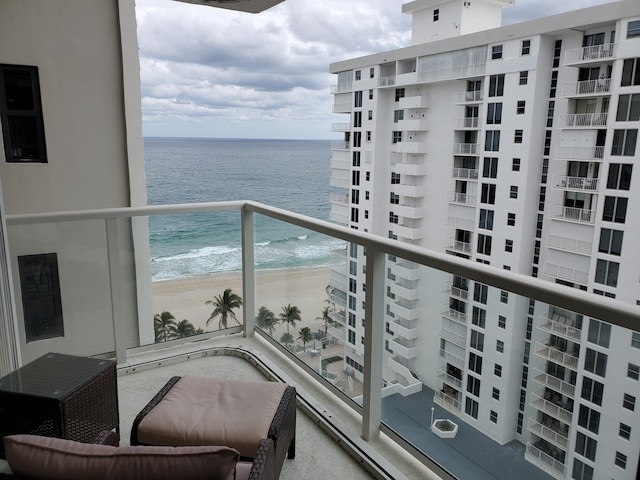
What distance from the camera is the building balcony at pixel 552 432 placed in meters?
1.57

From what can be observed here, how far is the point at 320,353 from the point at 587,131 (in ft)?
39.5

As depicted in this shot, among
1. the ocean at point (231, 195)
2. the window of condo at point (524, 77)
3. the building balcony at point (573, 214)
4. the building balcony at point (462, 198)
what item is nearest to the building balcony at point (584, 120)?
the window of condo at point (524, 77)

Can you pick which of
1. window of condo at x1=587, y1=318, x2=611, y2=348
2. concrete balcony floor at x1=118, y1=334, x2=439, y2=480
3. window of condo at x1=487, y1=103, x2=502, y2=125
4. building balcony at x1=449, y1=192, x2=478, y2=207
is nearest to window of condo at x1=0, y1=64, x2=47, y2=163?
concrete balcony floor at x1=118, y1=334, x2=439, y2=480

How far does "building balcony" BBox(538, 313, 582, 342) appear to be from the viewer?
1492mm

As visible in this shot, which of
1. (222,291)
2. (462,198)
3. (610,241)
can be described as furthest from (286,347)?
(462,198)

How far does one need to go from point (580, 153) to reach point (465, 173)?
5.13 metres

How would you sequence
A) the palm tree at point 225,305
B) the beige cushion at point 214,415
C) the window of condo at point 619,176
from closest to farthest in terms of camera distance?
the beige cushion at point 214,415
the palm tree at point 225,305
the window of condo at point 619,176

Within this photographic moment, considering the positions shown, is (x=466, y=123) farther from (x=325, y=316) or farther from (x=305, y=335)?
(x=325, y=316)

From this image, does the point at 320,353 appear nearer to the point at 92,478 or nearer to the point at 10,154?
the point at 92,478

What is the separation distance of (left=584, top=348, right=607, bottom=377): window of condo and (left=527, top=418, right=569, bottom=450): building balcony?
0.27 metres

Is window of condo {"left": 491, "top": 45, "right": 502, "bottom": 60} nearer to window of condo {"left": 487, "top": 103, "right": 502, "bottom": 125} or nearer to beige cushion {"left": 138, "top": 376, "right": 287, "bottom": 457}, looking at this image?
window of condo {"left": 487, "top": 103, "right": 502, "bottom": 125}

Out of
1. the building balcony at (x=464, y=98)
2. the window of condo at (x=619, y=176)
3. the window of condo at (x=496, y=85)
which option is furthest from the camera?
the building balcony at (x=464, y=98)

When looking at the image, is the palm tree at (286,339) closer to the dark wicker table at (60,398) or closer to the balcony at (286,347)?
the balcony at (286,347)

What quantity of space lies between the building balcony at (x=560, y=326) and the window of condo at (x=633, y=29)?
39.1 feet
